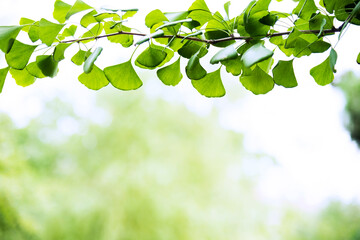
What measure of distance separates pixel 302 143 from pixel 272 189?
86cm

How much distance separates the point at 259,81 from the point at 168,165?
3.95 m

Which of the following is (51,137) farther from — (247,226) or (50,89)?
(247,226)

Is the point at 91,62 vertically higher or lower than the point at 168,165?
higher

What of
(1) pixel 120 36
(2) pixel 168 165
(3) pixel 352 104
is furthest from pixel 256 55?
(2) pixel 168 165

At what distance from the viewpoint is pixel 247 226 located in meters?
4.40

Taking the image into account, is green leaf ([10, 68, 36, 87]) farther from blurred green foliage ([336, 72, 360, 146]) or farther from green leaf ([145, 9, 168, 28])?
blurred green foliage ([336, 72, 360, 146])

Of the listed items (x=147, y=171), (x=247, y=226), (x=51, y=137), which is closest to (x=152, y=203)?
(x=147, y=171)

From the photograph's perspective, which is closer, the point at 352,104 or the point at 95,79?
the point at 95,79

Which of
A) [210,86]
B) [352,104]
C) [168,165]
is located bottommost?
[168,165]

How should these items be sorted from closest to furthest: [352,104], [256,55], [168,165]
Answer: [256,55] < [352,104] < [168,165]

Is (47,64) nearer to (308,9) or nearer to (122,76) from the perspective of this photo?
(122,76)

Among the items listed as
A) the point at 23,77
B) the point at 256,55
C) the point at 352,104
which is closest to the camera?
the point at 256,55

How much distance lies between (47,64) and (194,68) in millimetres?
110

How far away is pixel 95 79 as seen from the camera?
0.32 meters
